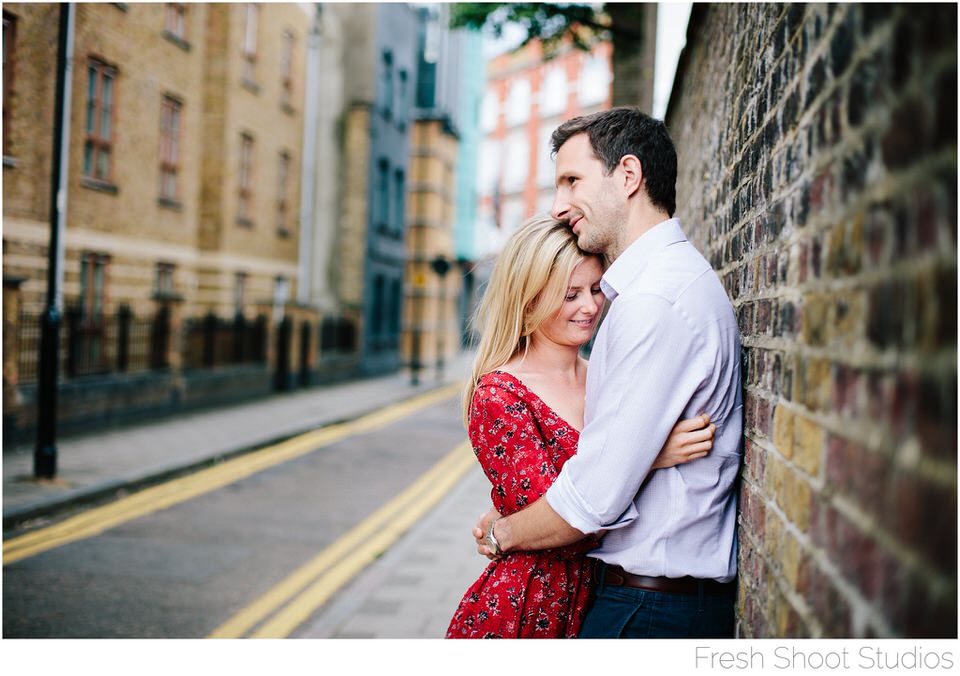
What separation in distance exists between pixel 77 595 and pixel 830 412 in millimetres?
5160

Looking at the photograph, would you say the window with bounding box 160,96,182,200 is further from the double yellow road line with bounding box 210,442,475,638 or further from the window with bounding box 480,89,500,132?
the window with bounding box 480,89,500,132

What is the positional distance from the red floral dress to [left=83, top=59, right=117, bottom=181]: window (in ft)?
45.3

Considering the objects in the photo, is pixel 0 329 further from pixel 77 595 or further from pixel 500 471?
pixel 500 471

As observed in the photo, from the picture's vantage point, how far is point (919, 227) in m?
1.05

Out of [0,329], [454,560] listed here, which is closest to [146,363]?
[0,329]

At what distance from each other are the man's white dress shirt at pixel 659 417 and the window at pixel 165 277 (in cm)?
1622

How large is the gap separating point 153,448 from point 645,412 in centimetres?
997

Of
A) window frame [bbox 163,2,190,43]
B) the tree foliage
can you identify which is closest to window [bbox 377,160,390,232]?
window frame [bbox 163,2,190,43]

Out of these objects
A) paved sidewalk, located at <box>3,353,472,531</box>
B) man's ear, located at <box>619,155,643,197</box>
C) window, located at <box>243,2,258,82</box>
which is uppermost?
window, located at <box>243,2,258,82</box>

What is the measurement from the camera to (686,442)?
6.49ft

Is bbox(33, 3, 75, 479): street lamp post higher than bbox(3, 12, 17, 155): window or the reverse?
the reverse

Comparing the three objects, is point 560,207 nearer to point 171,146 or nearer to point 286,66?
point 171,146

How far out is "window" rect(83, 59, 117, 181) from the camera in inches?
559

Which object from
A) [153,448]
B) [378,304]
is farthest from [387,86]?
[153,448]
